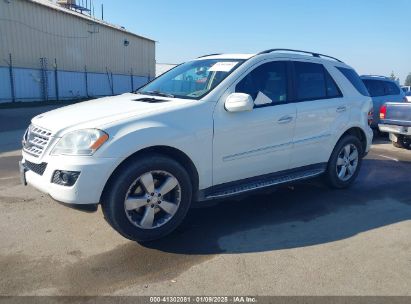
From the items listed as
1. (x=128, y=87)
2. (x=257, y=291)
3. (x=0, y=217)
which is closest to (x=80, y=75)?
(x=128, y=87)

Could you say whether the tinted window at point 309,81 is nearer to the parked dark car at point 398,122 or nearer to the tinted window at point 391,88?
the parked dark car at point 398,122

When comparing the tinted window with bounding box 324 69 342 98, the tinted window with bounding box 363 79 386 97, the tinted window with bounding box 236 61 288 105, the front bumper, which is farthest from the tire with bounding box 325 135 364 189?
the tinted window with bounding box 363 79 386 97

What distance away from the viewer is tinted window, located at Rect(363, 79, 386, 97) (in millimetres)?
10594

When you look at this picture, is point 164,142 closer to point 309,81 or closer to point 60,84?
point 309,81

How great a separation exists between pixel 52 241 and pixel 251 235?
1.98m

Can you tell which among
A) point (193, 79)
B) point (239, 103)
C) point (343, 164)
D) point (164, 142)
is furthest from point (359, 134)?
point (164, 142)

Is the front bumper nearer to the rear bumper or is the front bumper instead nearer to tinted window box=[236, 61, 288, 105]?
tinted window box=[236, 61, 288, 105]

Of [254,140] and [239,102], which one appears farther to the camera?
[254,140]

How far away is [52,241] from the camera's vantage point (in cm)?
363

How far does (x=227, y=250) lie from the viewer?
3.51 metres

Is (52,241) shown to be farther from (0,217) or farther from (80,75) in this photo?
(80,75)

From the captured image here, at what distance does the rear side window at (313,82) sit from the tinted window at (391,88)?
678 cm

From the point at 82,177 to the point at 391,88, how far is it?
1046 centimetres

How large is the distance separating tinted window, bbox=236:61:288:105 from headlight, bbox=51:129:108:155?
1.61 m
